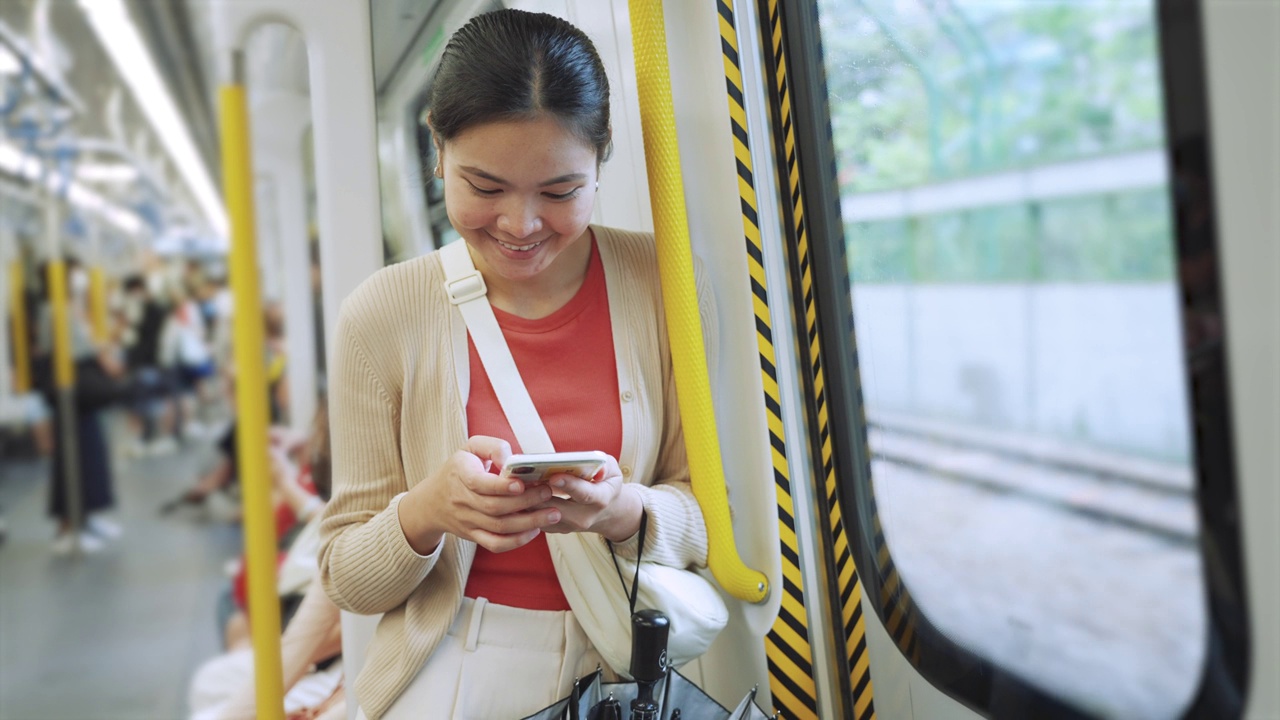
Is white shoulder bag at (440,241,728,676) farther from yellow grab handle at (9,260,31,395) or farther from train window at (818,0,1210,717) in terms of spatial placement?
yellow grab handle at (9,260,31,395)

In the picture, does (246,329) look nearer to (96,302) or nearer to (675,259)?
(675,259)

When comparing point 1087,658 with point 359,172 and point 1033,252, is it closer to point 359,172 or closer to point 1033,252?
point 1033,252

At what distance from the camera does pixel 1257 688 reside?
103cm

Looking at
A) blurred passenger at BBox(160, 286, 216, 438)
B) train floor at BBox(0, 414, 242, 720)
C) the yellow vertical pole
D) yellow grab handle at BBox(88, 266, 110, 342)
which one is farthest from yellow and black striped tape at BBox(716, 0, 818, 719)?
yellow grab handle at BBox(88, 266, 110, 342)

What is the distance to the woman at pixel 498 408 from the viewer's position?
1353mm

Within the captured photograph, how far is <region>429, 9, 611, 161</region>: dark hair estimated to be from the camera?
4.41ft

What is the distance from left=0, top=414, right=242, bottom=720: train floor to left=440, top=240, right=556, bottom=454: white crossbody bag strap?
380 centimetres

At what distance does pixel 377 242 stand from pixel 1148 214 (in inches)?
44.3

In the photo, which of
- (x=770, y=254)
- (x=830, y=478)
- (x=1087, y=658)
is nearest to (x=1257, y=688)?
(x=1087, y=658)

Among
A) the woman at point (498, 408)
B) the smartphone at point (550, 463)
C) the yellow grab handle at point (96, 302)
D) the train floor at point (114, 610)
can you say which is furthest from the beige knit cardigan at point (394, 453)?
the yellow grab handle at point (96, 302)

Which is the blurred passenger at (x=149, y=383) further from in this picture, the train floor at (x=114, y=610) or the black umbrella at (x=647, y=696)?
the black umbrella at (x=647, y=696)

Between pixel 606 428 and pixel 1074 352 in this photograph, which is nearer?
pixel 1074 352

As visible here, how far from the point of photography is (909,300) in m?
1.59

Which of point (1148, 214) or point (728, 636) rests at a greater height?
point (1148, 214)
